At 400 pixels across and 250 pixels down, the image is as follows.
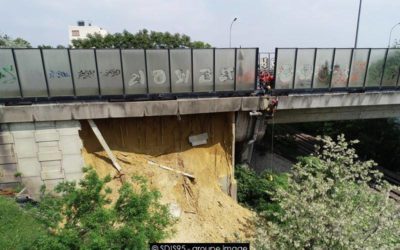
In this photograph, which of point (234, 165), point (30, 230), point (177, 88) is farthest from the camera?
point (234, 165)

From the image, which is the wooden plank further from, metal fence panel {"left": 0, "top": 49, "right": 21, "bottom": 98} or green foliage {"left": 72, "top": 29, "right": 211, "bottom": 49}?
green foliage {"left": 72, "top": 29, "right": 211, "bottom": 49}

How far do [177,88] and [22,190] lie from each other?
35.5 ft

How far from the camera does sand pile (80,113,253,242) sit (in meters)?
16.9

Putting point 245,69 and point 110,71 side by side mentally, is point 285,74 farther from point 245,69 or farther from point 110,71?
point 110,71

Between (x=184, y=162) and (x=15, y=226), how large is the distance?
393 inches

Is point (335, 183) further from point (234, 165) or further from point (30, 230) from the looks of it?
point (30, 230)

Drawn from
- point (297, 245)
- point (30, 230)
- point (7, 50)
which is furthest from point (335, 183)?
point (7, 50)

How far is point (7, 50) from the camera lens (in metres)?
14.6

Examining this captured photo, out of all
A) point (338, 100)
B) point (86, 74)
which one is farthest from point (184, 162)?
Result: point (338, 100)

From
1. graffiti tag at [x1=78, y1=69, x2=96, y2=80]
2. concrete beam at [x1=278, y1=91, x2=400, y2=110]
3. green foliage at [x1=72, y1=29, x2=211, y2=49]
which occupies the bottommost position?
concrete beam at [x1=278, y1=91, x2=400, y2=110]

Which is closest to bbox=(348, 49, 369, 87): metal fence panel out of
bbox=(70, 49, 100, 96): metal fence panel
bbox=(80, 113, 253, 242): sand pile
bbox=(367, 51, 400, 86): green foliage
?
bbox=(367, 51, 400, 86): green foliage

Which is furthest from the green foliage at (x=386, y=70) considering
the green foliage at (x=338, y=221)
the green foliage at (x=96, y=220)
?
the green foliage at (x=96, y=220)

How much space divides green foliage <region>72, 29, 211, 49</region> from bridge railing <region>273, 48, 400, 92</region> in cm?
3587

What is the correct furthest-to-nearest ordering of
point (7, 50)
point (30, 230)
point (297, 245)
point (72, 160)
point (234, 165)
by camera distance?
1. point (234, 165)
2. point (72, 160)
3. point (7, 50)
4. point (30, 230)
5. point (297, 245)
